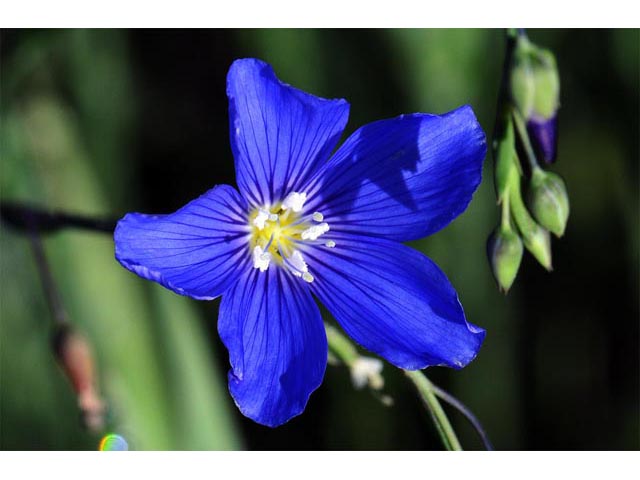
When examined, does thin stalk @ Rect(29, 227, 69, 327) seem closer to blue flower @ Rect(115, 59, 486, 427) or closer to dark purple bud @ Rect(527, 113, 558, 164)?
blue flower @ Rect(115, 59, 486, 427)

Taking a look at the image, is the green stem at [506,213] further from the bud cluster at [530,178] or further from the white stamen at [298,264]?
the white stamen at [298,264]

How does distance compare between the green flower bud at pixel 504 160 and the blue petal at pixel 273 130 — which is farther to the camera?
the green flower bud at pixel 504 160

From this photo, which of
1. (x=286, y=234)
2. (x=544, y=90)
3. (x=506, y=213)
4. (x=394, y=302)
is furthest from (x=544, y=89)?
(x=286, y=234)

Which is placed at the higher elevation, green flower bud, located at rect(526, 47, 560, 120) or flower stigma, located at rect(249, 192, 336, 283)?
green flower bud, located at rect(526, 47, 560, 120)

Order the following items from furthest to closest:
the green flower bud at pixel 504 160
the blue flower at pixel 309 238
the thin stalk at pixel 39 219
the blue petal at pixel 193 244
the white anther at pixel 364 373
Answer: the thin stalk at pixel 39 219 → the white anther at pixel 364 373 → the green flower bud at pixel 504 160 → the blue flower at pixel 309 238 → the blue petal at pixel 193 244

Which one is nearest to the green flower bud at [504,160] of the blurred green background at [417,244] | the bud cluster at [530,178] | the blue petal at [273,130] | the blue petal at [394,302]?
the bud cluster at [530,178]

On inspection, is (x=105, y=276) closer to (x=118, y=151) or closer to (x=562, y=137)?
(x=118, y=151)

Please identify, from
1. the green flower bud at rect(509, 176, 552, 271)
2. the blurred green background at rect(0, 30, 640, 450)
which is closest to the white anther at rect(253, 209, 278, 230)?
the green flower bud at rect(509, 176, 552, 271)
